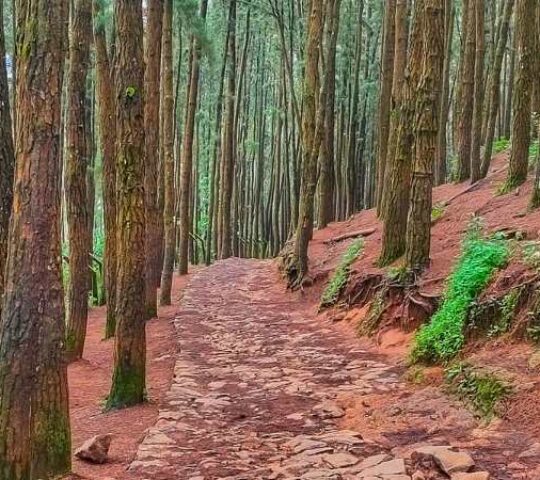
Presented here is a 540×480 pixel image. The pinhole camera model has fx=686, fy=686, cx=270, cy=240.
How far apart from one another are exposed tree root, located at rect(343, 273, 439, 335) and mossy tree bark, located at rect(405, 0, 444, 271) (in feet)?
2.78

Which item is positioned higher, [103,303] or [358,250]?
[358,250]

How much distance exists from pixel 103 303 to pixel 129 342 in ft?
35.6

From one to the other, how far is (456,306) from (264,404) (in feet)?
7.37

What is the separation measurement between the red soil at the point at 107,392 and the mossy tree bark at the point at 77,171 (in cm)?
76

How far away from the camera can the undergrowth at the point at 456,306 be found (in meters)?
6.88

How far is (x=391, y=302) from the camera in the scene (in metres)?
8.91

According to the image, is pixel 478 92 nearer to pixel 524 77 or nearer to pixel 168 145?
pixel 524 77

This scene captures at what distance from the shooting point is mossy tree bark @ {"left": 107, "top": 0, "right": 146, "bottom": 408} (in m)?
7.12

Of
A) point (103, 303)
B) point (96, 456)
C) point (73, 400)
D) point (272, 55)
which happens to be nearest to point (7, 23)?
point (103, 303)

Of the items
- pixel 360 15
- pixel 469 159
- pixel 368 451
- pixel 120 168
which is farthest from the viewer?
pixel 360 15

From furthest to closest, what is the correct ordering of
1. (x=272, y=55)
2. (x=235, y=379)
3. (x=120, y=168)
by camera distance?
(x=272, y=55) → (x=235, y=379) → (x=120, y=168)

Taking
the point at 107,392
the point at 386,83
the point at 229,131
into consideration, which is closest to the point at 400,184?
the point at 107,392

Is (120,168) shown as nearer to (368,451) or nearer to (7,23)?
(368,451)

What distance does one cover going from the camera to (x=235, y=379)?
25.2ft
